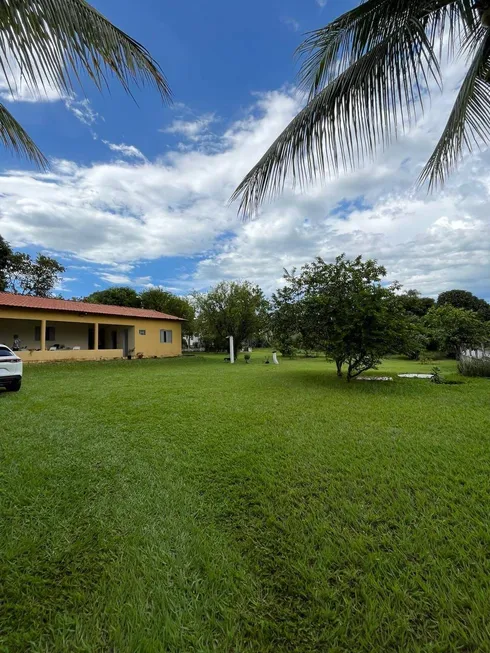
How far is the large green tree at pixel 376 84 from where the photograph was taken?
2650 mm

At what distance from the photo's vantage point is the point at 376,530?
91.8 inches

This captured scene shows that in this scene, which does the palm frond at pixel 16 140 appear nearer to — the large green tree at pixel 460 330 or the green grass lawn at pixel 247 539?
the green grass lawn at pixel 247 539

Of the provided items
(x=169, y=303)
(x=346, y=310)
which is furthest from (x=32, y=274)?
(x=346, y=310)

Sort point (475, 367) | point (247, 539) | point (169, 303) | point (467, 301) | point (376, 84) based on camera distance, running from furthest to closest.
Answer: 1. point (467, 301)
2. point (169, 303)
3. point (475, 367)
4. point (376, 84)
5. point (247, 539)

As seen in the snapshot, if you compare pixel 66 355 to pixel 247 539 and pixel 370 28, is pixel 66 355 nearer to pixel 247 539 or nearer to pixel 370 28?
pixel 247 539

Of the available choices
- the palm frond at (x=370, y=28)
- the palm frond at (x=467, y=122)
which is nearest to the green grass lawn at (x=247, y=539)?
the palm frond at (x=467, y=122)

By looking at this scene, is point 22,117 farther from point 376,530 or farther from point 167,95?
point 376,530

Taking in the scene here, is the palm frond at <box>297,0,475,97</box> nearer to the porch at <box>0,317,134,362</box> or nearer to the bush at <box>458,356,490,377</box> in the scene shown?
the bush at <box>458,356,490,377</box>

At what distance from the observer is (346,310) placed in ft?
29.9

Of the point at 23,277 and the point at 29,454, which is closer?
the point at 29,454

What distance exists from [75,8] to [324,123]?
223 centimetres

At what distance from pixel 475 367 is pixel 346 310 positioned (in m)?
6.83

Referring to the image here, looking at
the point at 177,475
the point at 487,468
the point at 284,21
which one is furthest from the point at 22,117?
the point at 487,468

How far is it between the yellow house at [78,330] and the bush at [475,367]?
60.1ft
